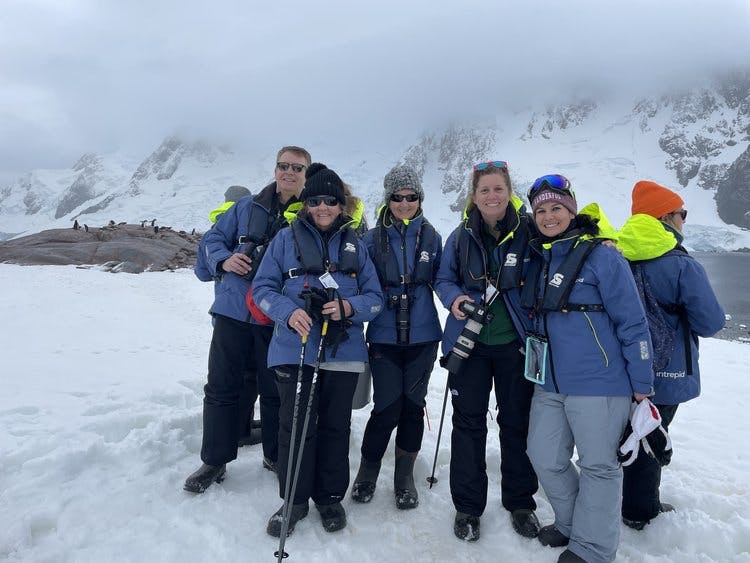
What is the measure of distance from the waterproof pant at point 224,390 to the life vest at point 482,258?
1.95 meters

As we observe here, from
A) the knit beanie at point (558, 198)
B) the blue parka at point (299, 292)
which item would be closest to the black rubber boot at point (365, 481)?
the blue parka at point (299, 292)

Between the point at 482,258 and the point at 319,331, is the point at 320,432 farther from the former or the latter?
the point at 482,258

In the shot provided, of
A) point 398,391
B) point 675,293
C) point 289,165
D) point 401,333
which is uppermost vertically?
point 289,165

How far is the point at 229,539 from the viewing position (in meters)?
3.37

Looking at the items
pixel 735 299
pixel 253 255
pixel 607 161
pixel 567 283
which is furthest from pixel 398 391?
pixel 607 161

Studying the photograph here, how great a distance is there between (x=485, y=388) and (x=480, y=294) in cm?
75

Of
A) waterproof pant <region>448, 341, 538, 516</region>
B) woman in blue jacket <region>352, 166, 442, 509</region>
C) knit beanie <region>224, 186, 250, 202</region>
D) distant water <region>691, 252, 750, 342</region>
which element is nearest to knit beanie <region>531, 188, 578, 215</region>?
woman in blue jacket <region>352, 166, 442, 509</region>

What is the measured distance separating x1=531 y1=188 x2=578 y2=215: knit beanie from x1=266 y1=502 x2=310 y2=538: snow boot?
288 centimetres

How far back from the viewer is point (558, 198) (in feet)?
11.1

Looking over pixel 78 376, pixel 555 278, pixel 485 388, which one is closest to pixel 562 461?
pixel 485 388

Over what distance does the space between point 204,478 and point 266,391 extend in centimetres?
86

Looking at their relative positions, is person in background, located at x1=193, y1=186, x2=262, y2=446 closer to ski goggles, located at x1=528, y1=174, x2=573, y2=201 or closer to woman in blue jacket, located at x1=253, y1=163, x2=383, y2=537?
woman in blue jacket, located at x1=253, y1=163, x2=383, y2=537

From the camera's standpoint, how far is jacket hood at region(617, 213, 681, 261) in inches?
137

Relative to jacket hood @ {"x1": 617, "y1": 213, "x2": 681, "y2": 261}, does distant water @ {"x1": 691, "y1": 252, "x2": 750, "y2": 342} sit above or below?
below
